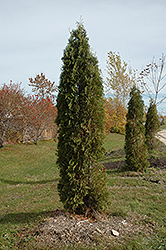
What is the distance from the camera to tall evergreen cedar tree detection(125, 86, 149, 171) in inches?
329

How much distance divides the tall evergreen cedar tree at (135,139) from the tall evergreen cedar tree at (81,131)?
14.5 ft

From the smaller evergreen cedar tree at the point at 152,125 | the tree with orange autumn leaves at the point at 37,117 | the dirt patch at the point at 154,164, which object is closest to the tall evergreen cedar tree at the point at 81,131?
the dirt patch at the point at 154,164

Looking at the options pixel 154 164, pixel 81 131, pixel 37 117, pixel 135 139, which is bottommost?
pixel 154 164

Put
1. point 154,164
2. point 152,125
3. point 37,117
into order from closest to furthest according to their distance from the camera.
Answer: point 154,164, point 152,125, point 37,117

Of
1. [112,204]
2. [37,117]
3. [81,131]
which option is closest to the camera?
[81,131]

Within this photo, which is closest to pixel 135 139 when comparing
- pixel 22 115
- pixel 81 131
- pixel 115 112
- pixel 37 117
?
pixel 81 131

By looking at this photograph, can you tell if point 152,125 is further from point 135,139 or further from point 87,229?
point 87,229

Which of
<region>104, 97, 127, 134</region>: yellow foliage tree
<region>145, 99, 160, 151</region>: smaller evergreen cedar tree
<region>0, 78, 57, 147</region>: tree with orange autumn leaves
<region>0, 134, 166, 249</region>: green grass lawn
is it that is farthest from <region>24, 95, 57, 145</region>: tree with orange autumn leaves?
<region>145, 99, 160, 151</region>: smaller evergreen cedar tree

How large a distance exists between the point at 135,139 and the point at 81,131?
15.9 feet

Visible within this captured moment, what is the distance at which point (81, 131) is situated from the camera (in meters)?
4.05

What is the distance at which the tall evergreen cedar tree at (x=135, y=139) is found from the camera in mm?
8352

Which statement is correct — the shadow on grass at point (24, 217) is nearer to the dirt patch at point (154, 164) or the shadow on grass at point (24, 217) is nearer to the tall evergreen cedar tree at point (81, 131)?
the tall evergreen cedar tree at point (81, 131)

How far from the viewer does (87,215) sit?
4.12 m

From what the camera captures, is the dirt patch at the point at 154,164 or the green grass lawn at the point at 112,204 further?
the dirt patch at the point at 154,164
